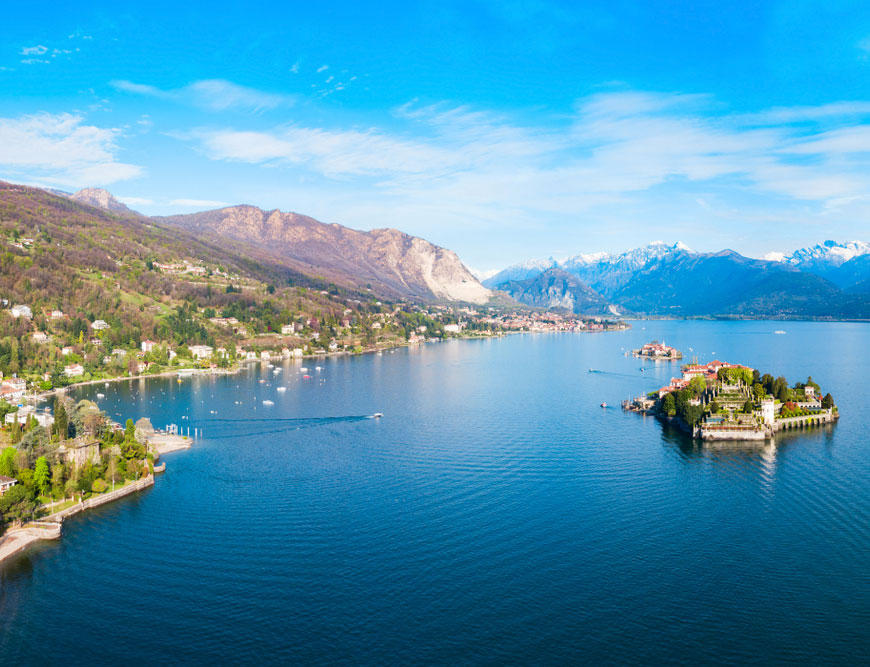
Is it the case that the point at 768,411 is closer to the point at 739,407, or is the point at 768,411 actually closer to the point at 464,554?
the point at 739,407

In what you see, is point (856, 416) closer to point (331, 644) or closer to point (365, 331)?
point (331, 644)

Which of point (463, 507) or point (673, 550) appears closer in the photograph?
point (673, 550)

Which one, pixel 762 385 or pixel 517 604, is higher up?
pixel 762 385

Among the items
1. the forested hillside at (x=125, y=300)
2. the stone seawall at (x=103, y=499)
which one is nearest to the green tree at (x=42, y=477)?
the stone seawall at (x=103, y=499)

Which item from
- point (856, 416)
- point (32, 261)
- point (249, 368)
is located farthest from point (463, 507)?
point (32, 261)

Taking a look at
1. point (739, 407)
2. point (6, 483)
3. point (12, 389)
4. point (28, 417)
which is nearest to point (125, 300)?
point (12, 389)

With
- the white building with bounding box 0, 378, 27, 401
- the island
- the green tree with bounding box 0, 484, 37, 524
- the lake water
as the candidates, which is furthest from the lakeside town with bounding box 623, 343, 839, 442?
the white building with bounding box 0, 378, 27, 401
